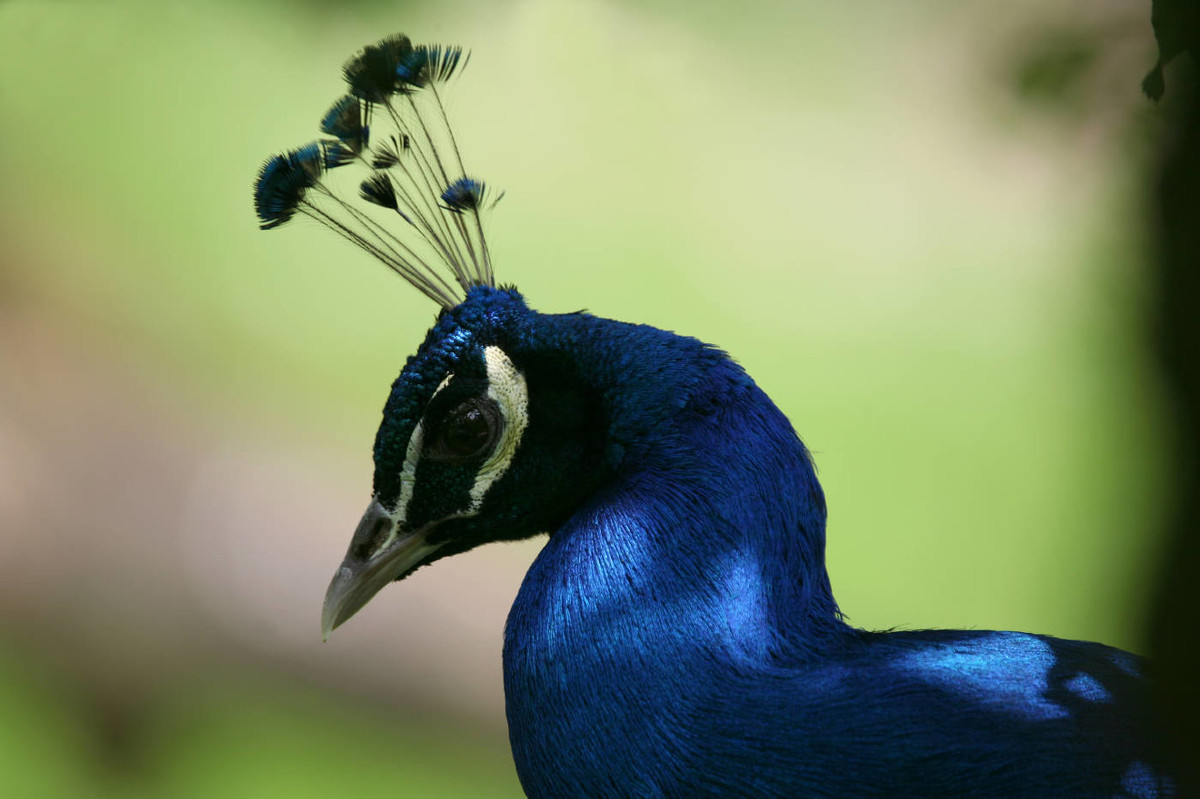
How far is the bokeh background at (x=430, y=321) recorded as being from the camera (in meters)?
2.62

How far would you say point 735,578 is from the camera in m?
1.05

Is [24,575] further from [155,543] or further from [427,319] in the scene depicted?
[427,319]

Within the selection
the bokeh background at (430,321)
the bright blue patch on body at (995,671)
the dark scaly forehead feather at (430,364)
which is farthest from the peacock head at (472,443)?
the bokeh background at (430,321)

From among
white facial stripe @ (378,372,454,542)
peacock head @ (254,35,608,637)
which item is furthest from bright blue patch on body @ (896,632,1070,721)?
white facial stripe @ (378,372,454,542)

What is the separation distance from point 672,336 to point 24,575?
223cm

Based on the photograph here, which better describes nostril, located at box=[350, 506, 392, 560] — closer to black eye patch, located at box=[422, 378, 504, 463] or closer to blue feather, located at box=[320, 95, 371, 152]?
black eye patch, located at box=[422, 378, 504, 463]

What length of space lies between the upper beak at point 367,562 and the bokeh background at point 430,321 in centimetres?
143

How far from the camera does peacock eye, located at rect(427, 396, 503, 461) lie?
115 centimetres

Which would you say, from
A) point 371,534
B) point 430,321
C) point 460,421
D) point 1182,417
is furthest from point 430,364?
point 430,321

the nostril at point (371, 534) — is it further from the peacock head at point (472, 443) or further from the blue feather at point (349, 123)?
the blue feather at point (349, 123)

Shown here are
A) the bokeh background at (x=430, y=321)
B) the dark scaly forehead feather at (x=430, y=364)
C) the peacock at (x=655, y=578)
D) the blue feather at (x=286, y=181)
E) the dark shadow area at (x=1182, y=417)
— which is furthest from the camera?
the bokeh background at (x=430, y=321)

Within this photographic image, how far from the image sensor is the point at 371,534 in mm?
1185

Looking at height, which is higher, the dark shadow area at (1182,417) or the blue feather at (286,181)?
the blue feather at (286,181)

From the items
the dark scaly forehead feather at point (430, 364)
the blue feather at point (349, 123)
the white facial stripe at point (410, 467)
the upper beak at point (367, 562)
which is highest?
the blue feather at point (349, 123)
